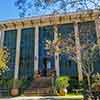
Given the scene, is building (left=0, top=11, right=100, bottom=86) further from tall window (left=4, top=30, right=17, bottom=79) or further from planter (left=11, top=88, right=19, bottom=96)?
planter (left=11, top=88, right=19, bottom=96)

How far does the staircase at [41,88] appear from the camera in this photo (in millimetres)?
23642

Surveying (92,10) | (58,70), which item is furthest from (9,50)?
(92,10)

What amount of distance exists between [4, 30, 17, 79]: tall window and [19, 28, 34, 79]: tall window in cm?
105

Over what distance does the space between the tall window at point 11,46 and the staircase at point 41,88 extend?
5840 mm

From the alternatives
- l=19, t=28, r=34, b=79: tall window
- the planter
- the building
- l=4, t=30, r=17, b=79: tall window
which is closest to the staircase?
the planter

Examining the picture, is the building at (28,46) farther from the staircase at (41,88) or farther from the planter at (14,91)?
the planter at (14,91)

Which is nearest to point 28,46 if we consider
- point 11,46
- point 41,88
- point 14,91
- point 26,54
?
point 26,54

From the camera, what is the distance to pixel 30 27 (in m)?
34.5

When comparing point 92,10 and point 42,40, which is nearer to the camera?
point 92,10

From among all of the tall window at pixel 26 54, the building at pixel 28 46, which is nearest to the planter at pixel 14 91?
the building at pixel 28 46

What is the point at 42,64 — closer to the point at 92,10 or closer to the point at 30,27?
the point at 30,27

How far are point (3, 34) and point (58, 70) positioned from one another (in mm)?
9395

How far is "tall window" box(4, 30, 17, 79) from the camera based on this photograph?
33.3 m

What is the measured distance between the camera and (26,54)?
3366cm
